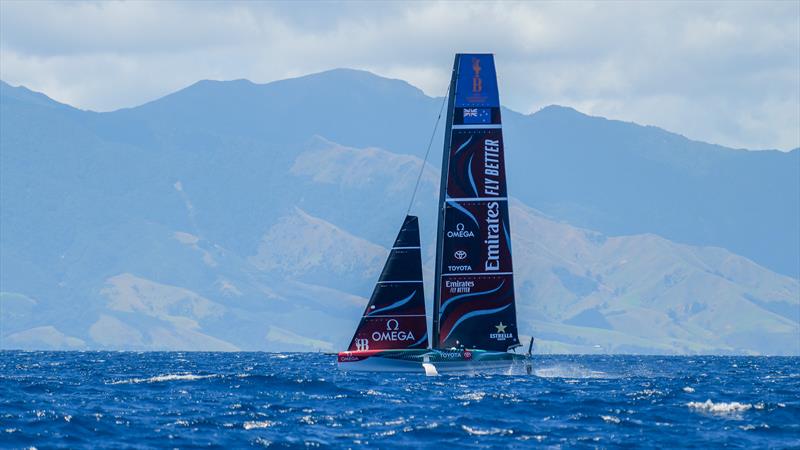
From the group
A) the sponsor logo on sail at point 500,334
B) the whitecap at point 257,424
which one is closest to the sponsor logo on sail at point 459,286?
the sponsor logo on sail at point 500,334

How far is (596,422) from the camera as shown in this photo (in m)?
47.2

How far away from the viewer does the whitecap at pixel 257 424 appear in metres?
44.6

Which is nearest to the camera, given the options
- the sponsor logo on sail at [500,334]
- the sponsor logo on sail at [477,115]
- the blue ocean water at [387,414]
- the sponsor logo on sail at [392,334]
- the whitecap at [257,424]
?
the blue ocean water at [387,414]

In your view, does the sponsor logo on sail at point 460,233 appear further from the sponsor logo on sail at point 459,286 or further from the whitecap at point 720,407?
the whitecap at point 720,407

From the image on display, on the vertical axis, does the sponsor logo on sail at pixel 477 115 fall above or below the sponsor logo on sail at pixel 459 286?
above

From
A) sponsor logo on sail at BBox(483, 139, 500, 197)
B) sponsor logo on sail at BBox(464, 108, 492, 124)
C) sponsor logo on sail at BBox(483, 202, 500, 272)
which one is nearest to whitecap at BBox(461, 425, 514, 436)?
sponsor logo on sail at BBox(483, 202, 500, 272)

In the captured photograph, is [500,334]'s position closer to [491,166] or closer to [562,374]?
[491,166]

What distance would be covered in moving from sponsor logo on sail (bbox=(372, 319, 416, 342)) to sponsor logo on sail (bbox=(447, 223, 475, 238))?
4837 mm

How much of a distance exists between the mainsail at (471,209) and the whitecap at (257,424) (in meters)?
24.6

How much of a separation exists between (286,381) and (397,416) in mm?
19000

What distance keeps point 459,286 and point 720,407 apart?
1956 centimetres

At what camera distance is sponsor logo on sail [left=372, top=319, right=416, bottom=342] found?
6944cm

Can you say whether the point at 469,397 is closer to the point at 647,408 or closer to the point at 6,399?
the point at 647,408

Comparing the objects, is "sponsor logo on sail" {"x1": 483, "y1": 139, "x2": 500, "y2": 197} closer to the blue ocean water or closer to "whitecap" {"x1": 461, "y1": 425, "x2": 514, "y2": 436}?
the blue ocean water
